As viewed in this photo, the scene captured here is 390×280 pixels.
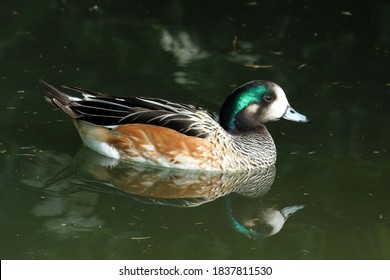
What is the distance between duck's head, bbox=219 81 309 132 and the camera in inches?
389

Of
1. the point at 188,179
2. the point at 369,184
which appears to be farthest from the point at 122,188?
the point at 369,184

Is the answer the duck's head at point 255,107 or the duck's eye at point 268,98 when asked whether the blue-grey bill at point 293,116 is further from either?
the duck's eye at point 268,98

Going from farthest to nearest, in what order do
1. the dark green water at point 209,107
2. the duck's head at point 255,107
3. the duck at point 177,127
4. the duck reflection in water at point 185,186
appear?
the duck's head at point 255,107
the duck at point 177,127
the duck reflection in water at point 185,186
the dark green water at point 209,107

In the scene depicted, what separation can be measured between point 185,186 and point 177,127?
633mm

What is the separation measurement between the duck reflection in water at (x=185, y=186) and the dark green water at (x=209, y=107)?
0.02 m

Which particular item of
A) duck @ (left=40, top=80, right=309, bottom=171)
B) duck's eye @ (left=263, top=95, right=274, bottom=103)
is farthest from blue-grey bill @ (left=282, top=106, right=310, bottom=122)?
duck's eye @ (left=263, top=95, right=274, bottom=103)

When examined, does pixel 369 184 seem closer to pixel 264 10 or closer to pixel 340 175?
pixel 340 175

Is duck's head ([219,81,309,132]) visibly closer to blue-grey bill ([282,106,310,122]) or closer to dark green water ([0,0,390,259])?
blue-grey bill ([282,106,310,122])

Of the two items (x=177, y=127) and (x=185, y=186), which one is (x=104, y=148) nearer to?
(x=177, y=127)

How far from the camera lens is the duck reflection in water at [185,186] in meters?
8.84

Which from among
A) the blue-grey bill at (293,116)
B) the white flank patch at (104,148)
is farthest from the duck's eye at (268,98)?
the white flank patch at (104,148)

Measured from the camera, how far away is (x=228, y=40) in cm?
1265

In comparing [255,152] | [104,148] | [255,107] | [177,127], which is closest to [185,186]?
[177,127]
